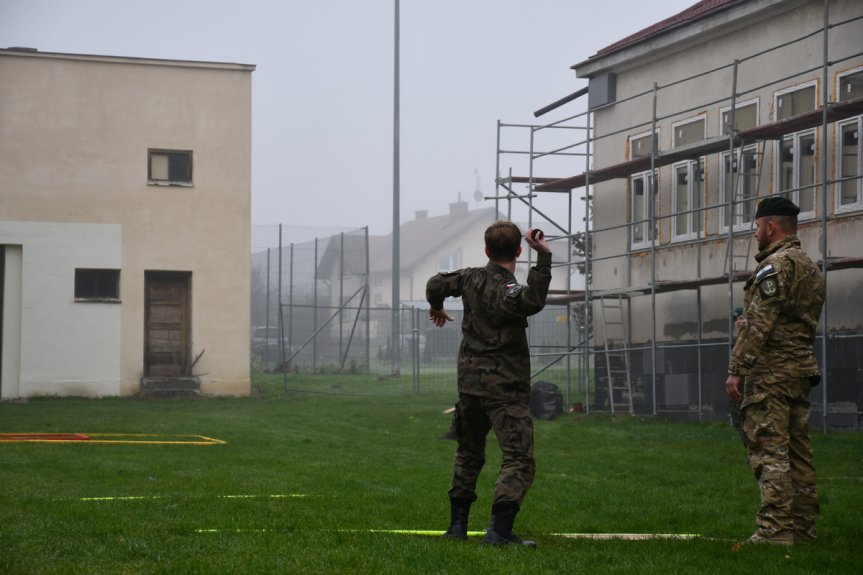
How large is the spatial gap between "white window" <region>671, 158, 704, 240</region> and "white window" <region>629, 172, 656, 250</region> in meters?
0.58

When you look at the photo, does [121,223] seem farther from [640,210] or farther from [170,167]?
[640,210]

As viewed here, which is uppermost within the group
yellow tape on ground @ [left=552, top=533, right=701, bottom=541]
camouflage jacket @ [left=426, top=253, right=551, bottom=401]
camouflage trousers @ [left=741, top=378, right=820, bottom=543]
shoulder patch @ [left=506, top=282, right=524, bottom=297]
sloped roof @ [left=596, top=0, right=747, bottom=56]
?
sloped roof @ [left=596, top=0, right=747, bottom=56]

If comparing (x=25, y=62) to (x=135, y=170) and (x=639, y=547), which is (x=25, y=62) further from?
(x=639, y=547)

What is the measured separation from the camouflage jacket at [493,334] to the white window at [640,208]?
1485 centimetres

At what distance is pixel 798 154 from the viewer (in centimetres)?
1834

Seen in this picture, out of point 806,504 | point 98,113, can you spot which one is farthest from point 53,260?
point 806,504

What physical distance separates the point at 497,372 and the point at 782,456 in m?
1.84

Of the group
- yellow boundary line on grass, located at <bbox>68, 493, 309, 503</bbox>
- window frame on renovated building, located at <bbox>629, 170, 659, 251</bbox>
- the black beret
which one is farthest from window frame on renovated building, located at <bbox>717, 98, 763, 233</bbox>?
the black beret

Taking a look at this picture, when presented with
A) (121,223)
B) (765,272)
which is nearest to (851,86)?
(765,272)

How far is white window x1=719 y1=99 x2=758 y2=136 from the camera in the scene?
1952 cm

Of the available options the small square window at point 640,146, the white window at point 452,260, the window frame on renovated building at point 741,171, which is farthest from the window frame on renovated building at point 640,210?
the white window at point 452,260

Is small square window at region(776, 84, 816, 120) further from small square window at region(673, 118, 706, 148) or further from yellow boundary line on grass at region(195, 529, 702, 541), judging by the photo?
yellow boundary line on grass at region(195, 529, 702, 541)

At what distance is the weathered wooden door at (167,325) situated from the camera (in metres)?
27.0

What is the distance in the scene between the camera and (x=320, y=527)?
8102mm
